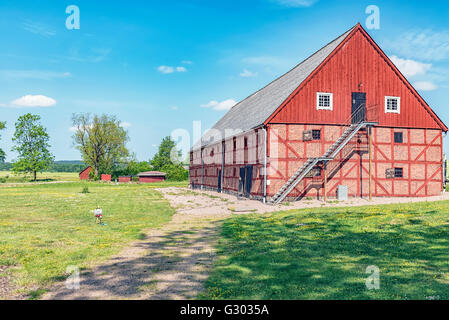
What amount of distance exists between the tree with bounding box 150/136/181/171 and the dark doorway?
256ft

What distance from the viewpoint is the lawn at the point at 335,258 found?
7.13 metres

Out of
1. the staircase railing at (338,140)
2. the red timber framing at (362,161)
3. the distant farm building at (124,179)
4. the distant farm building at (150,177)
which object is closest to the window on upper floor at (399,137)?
the red timber framing at (362,161)

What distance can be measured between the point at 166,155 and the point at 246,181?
285 feet

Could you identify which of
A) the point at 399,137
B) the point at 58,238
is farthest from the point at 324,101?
the point at 58,238

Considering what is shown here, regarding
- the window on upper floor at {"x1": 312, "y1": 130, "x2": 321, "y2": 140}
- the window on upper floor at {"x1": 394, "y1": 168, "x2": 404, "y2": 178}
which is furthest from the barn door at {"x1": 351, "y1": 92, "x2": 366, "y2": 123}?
the window on upper floor at {"x1": 394, "y1": 168, "x2": 404, "y2": 178}

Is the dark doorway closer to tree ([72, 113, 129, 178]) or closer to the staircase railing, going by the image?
the staircase railing

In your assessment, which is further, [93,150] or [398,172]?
[93,150]

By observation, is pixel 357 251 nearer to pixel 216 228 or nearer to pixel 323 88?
pixel 216 228

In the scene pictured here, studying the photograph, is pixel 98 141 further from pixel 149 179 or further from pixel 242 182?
pixel 242 182

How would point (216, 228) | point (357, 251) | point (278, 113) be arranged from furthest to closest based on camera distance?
point (278, 113), point (216, 228), point (357, 251)

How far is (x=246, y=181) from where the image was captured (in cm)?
3097

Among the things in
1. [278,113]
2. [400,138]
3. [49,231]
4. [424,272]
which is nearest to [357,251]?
[424,272]

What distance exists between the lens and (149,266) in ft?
30.8
